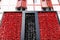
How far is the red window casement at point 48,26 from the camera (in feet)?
32.8

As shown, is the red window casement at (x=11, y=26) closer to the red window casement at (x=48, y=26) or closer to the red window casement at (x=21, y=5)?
the red window casement at (x=48, y=26)

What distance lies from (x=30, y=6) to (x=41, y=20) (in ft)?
14.1

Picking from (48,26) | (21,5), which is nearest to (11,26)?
(48,26)

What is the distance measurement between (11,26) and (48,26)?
295cm

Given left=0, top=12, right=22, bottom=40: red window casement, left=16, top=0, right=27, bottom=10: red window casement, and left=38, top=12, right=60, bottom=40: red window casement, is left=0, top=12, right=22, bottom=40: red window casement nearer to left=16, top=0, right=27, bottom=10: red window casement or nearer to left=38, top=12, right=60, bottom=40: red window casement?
left=38, top=12, right=60, bottom=40: red window casement

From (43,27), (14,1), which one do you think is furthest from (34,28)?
(14,1)

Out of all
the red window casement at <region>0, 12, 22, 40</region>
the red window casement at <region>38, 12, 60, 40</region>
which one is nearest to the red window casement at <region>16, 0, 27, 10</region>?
the red window casement at <region>0, 12, 22, 40</region>

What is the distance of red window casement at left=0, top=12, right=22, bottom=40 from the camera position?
9.90 m

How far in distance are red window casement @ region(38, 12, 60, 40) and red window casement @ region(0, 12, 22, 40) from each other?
1739 millimetres

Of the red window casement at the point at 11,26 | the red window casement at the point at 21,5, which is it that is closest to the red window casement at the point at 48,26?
the red window casement at the point at 11,26

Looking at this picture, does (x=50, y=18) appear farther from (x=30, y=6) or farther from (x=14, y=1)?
(x=14, y=1)

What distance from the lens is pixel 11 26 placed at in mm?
10594

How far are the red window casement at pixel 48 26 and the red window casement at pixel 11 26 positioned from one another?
1.74 metres

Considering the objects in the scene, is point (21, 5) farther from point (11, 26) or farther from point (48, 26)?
point (48, 26)
